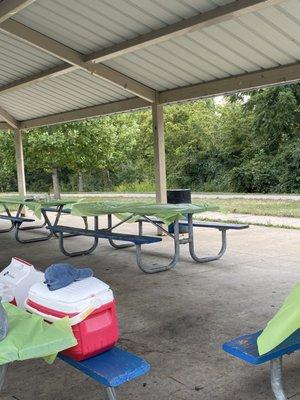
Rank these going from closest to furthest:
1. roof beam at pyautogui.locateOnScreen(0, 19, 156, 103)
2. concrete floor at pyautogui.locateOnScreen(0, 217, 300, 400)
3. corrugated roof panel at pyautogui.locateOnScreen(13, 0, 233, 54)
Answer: concrete floor at pyautogui.locateOnScreen(0, 217, 300, 400) < corrugated roof panel at pyautogui.locateOnScreen(13, 0, 233, 54) < roof beam at pyautogui.locateOnScreen(0, 19, 156, 103)

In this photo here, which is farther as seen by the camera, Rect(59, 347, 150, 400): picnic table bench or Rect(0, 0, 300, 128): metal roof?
Rect(0, 0, 300, 128): metal roof

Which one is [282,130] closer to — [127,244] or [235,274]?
[127,244]

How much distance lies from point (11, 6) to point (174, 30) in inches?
76.9

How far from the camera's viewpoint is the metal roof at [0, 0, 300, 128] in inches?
Result: 221

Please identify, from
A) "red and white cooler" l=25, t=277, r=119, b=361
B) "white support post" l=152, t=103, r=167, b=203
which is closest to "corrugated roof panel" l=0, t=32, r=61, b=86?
"white support post" l=152, t=103, r=167, b=203

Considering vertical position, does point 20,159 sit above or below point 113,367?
above

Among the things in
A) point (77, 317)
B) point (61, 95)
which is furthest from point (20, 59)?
point (77, 317)

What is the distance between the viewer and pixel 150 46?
6.87m

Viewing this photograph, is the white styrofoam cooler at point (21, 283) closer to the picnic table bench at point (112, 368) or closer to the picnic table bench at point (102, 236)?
the picnic table bench at point (112, 368)

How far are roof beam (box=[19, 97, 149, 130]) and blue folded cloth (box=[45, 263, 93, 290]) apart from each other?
6.69 meters

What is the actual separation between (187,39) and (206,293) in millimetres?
3351

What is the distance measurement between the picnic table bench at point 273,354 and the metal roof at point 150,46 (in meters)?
3.57

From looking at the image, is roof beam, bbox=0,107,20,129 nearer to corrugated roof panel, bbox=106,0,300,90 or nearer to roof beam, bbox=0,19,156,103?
roof beam, bbox=0,19,156,103

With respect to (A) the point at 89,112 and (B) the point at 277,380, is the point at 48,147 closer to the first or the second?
(A) the point at 89,112
